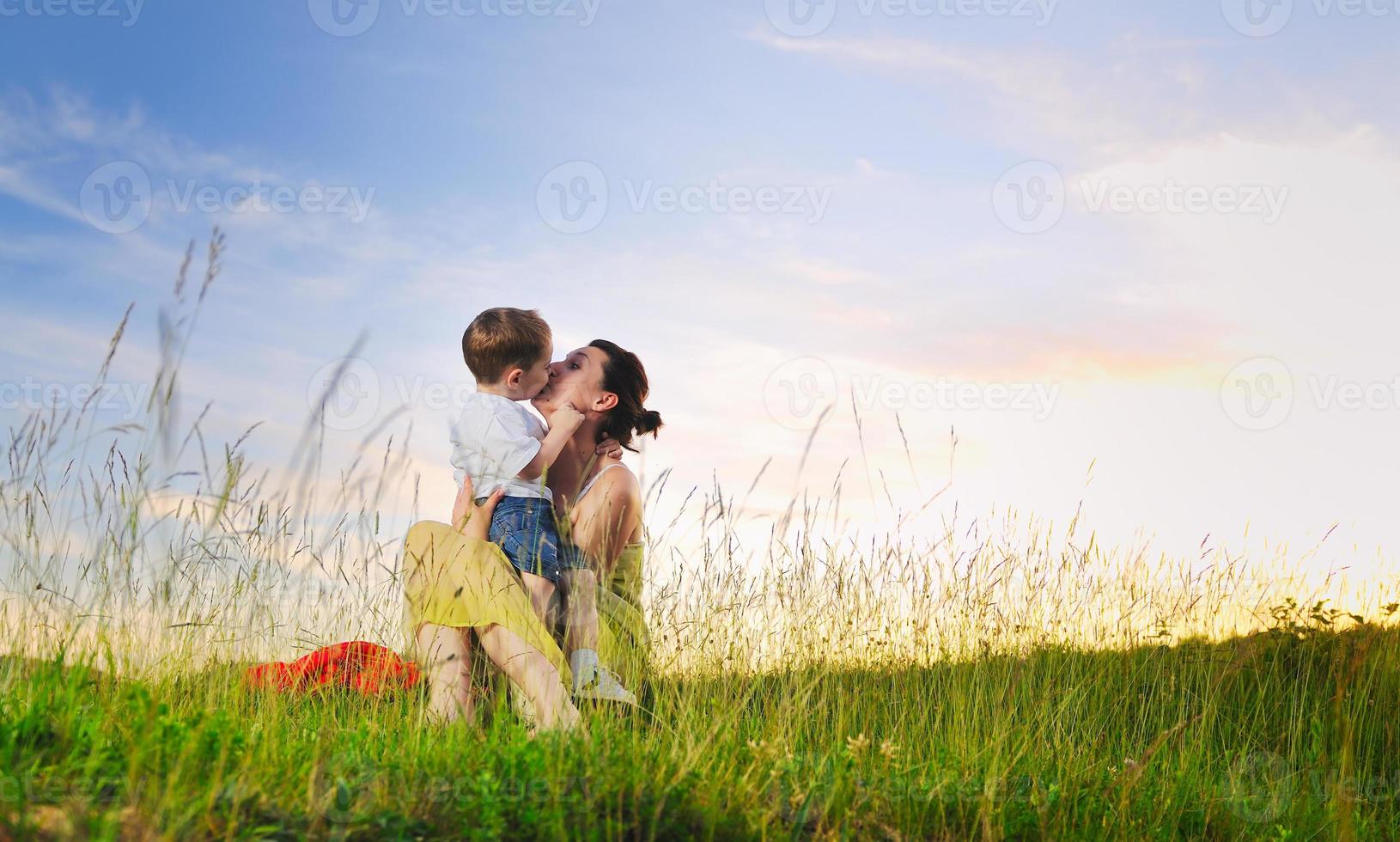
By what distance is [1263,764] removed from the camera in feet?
15.5

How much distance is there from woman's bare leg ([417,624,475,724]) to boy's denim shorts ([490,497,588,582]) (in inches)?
14.8

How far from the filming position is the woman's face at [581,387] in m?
4.35

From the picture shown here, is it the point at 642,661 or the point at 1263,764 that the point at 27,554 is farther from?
the point at 1263,764

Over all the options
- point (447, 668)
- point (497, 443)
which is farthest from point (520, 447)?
point (447, 668)

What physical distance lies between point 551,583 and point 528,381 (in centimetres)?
113

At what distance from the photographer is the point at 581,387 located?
436 centimetres

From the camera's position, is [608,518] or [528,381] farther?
[528,381]

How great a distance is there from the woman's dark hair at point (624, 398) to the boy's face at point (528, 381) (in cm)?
31

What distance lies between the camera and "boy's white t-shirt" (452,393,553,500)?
390 cm

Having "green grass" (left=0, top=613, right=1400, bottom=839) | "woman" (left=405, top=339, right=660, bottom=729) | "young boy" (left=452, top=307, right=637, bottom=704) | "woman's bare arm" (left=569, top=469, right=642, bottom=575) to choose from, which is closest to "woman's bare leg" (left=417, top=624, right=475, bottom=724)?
"woman" (left=405, top=339, right=660, bottom=729)

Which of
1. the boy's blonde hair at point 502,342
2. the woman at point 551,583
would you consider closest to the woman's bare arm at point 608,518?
the woman at point 551,583
